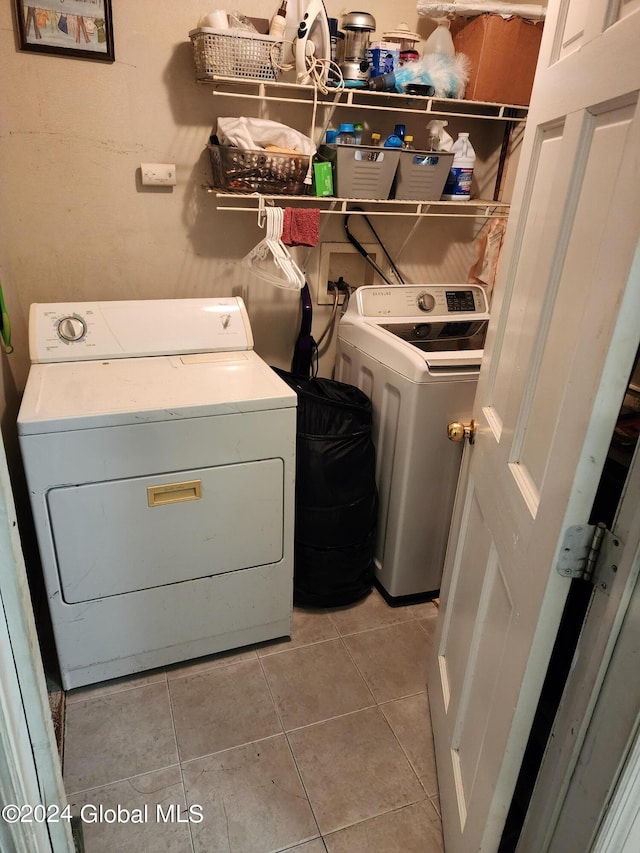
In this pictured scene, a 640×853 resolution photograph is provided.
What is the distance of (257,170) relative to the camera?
6.08ft

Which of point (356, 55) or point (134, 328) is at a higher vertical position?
point (356, 55)

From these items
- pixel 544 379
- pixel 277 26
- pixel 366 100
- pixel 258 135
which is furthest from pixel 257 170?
pixel 544 379

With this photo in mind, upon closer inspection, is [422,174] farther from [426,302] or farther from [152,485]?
[152,485]

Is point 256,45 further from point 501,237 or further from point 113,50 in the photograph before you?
point 501,237

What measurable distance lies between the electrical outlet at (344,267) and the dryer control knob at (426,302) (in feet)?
0.85

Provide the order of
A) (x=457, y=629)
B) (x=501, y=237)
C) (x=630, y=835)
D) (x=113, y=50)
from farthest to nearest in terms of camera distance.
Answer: (x=501, y=237)
(x=113, y=50)
(x=457, y=629)
(x=630, y=835)

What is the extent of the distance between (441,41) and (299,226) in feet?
2.86

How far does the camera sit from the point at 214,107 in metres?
1.93

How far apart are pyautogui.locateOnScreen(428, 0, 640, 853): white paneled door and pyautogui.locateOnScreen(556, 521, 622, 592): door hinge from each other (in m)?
0.01

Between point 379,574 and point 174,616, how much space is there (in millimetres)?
794

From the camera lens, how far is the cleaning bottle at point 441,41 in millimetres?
→ 2014

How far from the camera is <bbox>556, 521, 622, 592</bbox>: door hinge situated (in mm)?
A: 717

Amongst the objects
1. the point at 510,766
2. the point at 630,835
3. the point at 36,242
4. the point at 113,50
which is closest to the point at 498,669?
the point at 510,766

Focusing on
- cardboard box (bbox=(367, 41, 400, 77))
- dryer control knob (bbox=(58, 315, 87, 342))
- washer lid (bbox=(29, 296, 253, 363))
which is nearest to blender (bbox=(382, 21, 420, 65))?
cardboard box (bbox=(367, 41, 400, 77))
